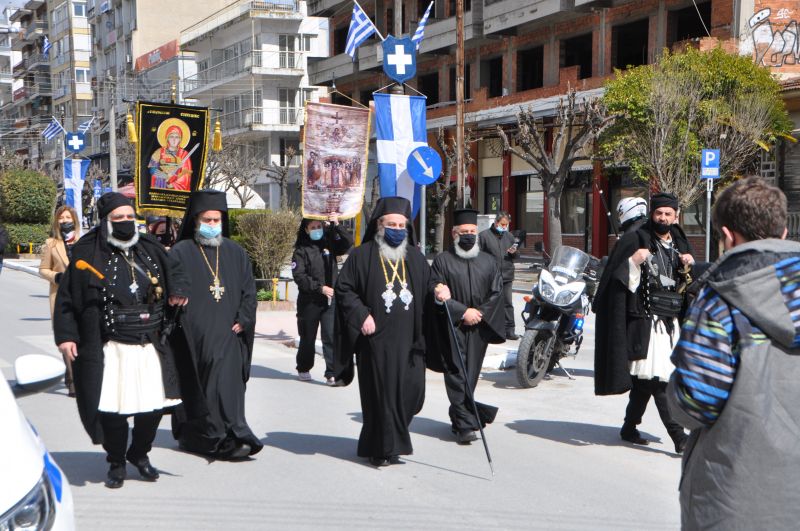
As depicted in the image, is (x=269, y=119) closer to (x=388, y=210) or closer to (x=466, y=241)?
(x=466, y=241)

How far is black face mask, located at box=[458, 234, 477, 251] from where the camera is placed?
7504mm

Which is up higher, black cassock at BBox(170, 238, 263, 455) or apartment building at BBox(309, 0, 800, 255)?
apartment building at BBox(309, 0, 800, 255)

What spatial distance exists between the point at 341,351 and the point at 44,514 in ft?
13.3

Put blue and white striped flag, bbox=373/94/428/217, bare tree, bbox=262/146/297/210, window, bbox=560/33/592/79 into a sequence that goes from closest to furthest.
Result: 1. blue and white striped flag, bbox=373/94/428/217
2. window, bbox=560/33/592/79
3. bare tree, bbox=262/146/297/210

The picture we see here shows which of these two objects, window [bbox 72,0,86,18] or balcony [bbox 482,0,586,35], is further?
window [bbox 72,0,86,18]

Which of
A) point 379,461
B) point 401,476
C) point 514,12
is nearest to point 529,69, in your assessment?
point 514,12

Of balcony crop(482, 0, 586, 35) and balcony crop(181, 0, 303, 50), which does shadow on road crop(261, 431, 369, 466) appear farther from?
balcony crop(181, 0, 303, 50)

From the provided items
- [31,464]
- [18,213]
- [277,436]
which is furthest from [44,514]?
[18,213]

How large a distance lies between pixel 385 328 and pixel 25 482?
4021 millimetres

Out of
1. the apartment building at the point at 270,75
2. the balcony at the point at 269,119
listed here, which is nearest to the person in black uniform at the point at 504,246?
the apartment building at the point at 270,75

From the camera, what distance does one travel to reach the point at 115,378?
234 inches

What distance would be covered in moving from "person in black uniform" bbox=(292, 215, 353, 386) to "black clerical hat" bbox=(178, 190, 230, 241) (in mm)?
3521

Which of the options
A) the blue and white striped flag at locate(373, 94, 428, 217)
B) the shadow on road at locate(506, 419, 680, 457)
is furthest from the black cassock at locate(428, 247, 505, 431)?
the blue and white striped flag at locate(373, 94, 428, 217)

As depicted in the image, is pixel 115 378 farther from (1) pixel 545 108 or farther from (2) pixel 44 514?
(1) pixel 545 108
